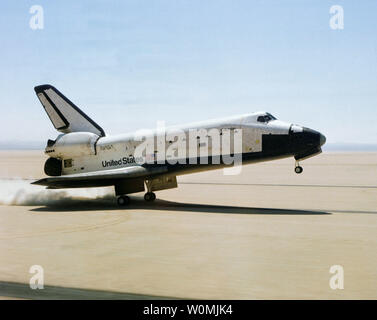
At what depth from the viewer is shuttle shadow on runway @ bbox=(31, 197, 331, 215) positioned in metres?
16.7

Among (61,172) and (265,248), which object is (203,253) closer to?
(265,248)

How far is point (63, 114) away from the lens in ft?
72.3

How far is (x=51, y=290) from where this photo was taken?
24.3 ft

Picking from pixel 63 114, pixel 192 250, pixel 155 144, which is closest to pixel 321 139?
pixel 155 144

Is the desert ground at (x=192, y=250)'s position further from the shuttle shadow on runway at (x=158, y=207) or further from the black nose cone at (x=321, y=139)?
the black nose cone at (x=321, y=139)

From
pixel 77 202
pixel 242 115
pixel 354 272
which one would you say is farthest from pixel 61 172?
pixel 354 272

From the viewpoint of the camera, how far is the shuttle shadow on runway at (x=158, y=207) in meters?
16.7

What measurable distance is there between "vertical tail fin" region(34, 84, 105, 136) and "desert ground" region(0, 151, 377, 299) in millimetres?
4212

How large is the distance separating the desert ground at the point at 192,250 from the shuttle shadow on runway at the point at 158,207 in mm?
54

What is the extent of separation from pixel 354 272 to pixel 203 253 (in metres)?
3.16

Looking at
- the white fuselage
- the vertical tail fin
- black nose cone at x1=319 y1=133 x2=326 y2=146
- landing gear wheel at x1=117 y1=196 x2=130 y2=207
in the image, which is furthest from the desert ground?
the vertical tail fin

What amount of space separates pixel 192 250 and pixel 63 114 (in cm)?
1384

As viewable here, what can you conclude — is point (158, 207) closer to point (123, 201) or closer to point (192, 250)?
point (123, 201)

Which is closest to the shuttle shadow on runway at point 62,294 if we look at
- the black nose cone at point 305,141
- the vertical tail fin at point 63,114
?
the black nose cone at point 305,141
